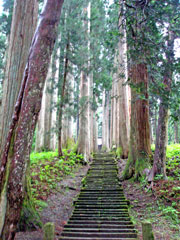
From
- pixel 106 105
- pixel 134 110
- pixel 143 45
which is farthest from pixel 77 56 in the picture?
pixel 106 105

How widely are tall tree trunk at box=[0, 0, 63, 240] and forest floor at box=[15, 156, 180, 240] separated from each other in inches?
42.2

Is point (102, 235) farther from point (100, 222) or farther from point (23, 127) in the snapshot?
point (23, 127)

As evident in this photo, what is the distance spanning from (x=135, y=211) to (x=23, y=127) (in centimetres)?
461

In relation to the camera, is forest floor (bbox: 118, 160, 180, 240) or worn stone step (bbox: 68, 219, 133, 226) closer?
forest floor (bbox: 118, 160, 180, 240)

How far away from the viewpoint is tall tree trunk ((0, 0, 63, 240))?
12.3 ft

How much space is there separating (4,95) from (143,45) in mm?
3814

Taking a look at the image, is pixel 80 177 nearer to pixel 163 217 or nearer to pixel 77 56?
pixel 163 217

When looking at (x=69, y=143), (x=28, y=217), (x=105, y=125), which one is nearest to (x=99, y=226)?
(x=28, y=217)

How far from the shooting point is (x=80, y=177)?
1122cm

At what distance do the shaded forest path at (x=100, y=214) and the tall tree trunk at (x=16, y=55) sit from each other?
2793 millimetres

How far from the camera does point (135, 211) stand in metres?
6.71

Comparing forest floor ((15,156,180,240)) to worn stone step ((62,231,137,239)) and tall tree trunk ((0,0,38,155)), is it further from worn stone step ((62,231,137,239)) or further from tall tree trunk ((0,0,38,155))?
tall tree trunk ((0,0,38,155))

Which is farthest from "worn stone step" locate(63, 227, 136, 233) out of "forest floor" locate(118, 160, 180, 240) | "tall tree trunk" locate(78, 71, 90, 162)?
"tall tree trunk" locate(78, 71, 90, 162)

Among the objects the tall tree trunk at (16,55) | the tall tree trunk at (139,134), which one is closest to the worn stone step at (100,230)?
the tall tree trunk at (16,55)
